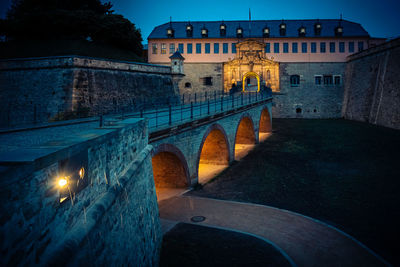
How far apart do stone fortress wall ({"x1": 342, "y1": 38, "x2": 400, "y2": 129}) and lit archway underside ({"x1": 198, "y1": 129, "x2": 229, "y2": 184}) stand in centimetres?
1956

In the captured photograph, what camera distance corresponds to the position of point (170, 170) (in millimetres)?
14070

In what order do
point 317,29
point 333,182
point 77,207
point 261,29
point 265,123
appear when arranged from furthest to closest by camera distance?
1. point 261,29
2. point 317,29
3. point 265,123
4. point 333,182
5. point 77,207

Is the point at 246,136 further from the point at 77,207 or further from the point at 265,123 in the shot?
the point at 77,207

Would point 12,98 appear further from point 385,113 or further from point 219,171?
point 385,113

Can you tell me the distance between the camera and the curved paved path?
27.6ft

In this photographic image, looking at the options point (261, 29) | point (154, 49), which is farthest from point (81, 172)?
point (261, 29)

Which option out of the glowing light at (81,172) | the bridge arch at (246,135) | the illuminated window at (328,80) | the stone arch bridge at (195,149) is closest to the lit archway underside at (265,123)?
the bridge arch at (246,135)

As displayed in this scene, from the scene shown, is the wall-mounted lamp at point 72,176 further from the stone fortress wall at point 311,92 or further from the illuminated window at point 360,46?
the illuminated window at point 360,46

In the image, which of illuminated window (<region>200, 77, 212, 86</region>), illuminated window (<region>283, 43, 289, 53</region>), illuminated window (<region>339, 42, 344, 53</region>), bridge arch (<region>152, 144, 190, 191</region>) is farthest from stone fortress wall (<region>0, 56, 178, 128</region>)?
illuminated window (<region>339, 42, 344, 53</region>)

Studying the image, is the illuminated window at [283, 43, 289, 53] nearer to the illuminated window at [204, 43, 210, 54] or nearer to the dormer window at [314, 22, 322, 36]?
the dormer window at [314, 22, 322, 36]

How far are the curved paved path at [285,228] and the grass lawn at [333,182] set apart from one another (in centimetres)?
70

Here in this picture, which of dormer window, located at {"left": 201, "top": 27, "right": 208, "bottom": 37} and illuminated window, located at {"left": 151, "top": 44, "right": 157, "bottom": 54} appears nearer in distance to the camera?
illuminated window, located at {"left": 151, "top": 44, "right": 157, "bottom": 54}

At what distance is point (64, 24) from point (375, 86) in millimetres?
33943

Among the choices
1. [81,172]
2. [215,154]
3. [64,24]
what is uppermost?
[64,24]
